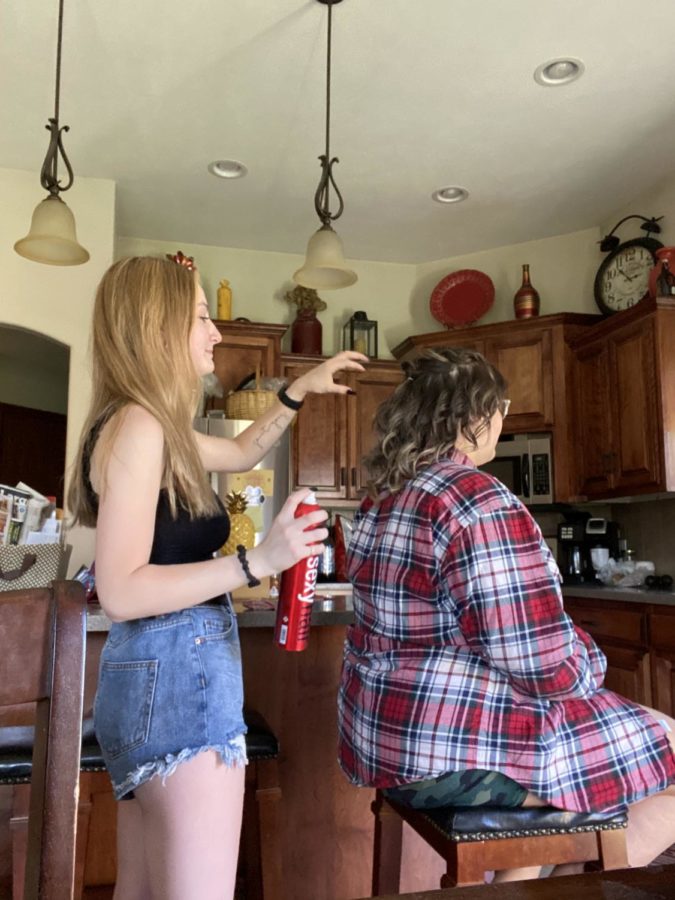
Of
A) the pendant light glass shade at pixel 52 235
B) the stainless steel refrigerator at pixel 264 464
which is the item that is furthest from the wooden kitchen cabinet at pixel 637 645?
the pendant light glass shade at pixel 52 235

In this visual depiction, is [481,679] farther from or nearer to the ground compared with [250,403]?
nearer to the ground

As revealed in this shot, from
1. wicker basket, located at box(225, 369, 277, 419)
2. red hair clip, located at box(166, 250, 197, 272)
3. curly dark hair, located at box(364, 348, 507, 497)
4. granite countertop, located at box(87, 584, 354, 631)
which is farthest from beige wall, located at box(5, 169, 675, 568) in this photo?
curly dark hair, located at box(364, 348, 507, 497)

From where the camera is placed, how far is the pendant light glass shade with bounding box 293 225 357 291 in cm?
295

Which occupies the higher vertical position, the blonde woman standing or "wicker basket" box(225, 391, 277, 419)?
"wicker basket" box(225, 391, 277, 419)

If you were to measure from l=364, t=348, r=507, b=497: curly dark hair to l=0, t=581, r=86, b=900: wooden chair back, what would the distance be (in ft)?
2.72

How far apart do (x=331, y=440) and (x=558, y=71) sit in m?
2.47

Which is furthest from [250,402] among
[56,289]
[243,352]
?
[56,289]

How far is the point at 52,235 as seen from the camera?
2.66m

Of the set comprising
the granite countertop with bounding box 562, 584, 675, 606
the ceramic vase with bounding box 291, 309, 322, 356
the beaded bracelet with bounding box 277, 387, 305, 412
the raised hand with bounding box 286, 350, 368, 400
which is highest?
the ceramic vase with bounding box 291, 309, 322, 356

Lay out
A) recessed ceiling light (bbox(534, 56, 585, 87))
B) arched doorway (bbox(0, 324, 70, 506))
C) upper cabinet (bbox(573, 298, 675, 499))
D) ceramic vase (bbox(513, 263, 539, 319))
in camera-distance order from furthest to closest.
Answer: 1. arched doorway (bbox(0, 324, 70, 506))
2. ceramic vase (bbox(513, 263, 539, 319))
3. upper cabinet (bbox(573, 298, 675, 499))
4. recessed ceiling light (bbox(534, 56, 585, 87))

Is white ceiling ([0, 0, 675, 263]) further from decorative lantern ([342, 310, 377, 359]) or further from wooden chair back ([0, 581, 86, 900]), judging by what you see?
wooden chair back ([0, 581, 86, 900])

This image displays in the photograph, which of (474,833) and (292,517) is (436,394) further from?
(474,833)

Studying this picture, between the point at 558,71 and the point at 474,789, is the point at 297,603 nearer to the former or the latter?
the point at 474,789

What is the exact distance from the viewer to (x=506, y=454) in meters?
4.61
